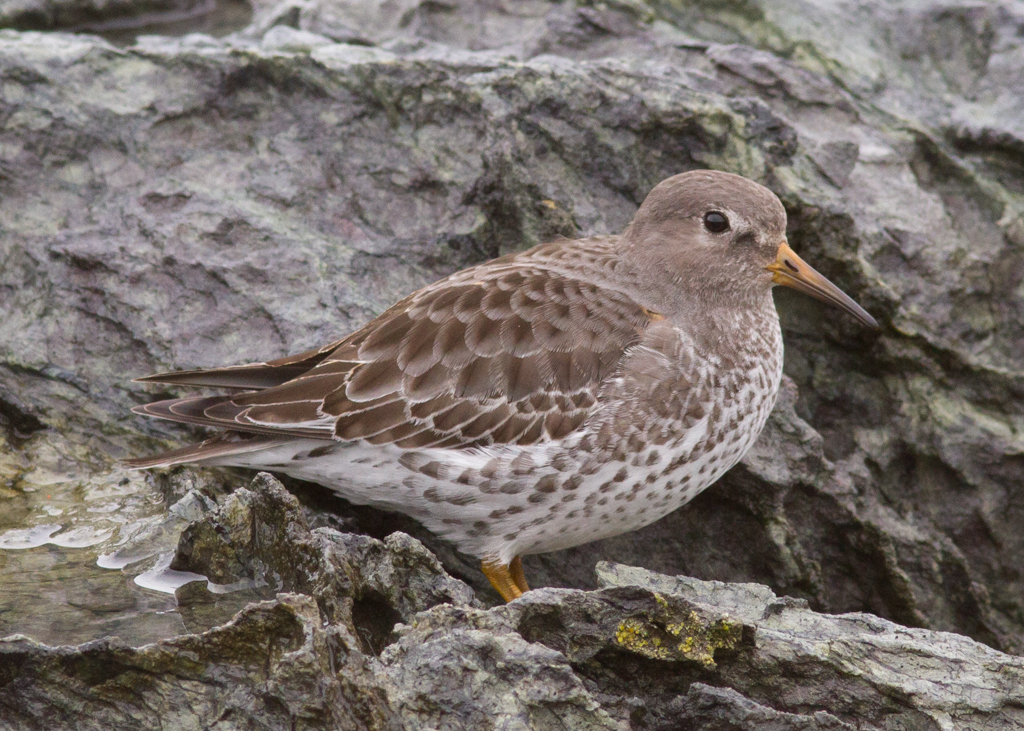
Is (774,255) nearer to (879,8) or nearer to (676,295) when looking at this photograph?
(676,295)

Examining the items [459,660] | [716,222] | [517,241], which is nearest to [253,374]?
[517,241]

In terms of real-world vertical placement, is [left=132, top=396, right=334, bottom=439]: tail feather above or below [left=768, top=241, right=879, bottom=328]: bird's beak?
below

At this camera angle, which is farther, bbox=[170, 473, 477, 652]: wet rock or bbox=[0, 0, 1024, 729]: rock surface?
bbox=[0, 0, 1024, 729]: rock surface

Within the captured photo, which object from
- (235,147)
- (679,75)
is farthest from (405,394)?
(679,75)

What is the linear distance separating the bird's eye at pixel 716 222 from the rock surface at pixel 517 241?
43.1 inches

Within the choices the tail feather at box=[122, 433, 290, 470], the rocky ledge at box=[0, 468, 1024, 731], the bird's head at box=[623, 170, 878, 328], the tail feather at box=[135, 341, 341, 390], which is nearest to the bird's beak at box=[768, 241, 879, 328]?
the bird's head at box=[623, 170, 878, 328]

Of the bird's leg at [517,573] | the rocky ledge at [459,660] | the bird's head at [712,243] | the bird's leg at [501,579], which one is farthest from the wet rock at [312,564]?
the bird's head at [712,243]

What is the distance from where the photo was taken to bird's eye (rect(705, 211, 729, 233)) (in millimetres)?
5645

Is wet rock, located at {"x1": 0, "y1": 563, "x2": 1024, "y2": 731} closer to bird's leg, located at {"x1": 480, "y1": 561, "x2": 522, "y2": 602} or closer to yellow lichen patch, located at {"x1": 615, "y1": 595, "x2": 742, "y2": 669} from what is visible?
yellow lichen patch, located at {"x1": 615, "y1": 595, "x2": 742, "y2": 669}

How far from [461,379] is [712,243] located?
1529 mm

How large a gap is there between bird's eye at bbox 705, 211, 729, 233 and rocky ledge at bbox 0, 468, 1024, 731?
1891mm

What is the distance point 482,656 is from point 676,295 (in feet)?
8.46

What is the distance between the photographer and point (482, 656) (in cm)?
367

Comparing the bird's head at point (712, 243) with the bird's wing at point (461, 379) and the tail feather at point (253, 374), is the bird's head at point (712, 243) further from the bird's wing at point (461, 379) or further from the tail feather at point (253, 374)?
the tail feather at point (253, 374)
